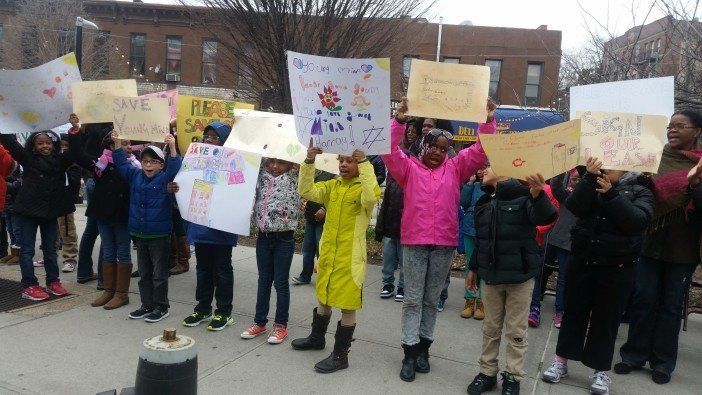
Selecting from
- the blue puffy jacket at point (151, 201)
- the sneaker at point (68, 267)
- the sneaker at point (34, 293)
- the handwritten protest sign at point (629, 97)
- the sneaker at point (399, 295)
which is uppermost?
the handwritten protest sign at point (629, 97)

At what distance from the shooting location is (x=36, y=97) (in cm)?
517

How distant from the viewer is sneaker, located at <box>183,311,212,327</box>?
15.6 ft

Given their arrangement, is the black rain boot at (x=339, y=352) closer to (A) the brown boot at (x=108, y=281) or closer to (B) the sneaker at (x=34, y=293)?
(A) the brown boot at (x=108, y=281)

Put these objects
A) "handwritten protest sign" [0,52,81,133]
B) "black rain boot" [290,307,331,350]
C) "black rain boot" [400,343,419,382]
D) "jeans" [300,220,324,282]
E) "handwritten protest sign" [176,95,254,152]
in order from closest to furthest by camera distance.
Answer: "black rain boot" [400,343,419,382]
"black rain boot" [290,307,331,350]
"handwritten protest sign" [0,52,81,133]
"handwritten protest sign" [176,95,254,152]
"jeans" [300,220,324,282]

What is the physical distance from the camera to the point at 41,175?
5309mm

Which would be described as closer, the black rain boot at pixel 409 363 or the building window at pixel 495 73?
the black rain boot at pixel 409 363

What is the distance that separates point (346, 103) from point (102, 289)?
3.76 meters

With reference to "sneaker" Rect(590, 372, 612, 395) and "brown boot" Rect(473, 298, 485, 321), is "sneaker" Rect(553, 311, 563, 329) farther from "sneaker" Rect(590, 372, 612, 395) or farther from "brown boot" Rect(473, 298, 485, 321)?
"sneaker" Rect(590, 372, 612, 395)

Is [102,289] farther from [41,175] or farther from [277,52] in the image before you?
[277,52]

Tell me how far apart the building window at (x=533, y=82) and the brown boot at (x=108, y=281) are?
24.7 meters

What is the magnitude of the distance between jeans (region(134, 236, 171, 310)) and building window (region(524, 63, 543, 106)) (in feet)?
81.1

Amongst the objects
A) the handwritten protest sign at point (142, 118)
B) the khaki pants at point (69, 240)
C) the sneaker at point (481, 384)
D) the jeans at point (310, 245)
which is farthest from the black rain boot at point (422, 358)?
the khaki pants at point (69, 240)

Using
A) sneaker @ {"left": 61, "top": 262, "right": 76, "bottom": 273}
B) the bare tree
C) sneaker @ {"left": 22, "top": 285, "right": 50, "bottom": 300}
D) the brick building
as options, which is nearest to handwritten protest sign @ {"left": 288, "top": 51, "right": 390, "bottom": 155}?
sneaker @ {"left": 22, "top": 285, "right": 50, "bottom": 300}

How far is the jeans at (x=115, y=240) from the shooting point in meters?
5.26
